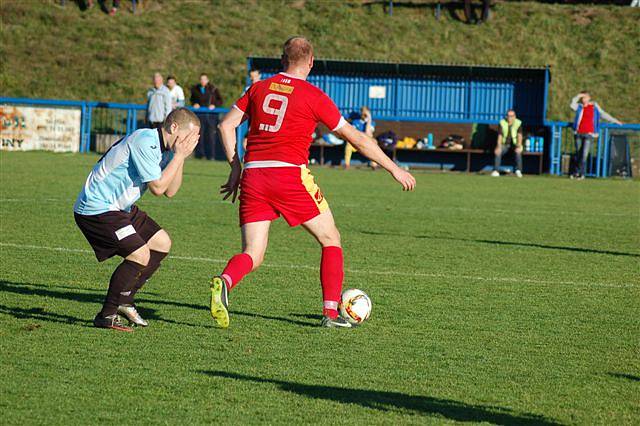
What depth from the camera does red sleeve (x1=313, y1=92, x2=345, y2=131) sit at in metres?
6.86

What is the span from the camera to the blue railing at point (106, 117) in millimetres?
29688

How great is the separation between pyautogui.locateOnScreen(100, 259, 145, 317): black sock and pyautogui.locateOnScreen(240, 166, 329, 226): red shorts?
0.77 metres

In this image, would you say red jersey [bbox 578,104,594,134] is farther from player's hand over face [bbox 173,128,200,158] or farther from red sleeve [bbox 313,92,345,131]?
player's hand over face [bbox 173,128,200,158]

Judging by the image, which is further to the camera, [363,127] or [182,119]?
[363,127]

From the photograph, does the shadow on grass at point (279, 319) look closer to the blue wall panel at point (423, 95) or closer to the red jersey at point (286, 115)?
the red jersey at point (286, 115)

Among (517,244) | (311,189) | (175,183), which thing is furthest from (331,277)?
(517,244)

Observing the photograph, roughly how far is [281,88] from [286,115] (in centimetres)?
18

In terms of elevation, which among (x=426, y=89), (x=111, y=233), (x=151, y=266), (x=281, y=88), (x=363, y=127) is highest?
(x=426, y=89)

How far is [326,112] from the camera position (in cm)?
686

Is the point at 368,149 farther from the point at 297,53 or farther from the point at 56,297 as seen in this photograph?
the point at 56,297

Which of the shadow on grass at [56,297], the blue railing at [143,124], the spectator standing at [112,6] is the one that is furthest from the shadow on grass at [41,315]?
the spectator standing at [112,6]

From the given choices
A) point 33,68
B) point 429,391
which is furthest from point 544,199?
point 33,68

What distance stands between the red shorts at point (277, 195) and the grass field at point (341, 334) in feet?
2.44

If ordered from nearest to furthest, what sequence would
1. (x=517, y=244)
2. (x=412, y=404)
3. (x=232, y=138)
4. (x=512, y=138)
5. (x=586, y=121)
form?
1. (x=412, y=404)
2. (x=232, y=138)
3. (x=517, y=244)
4. (x=586, y=121)
5. (x=512, y=138)
